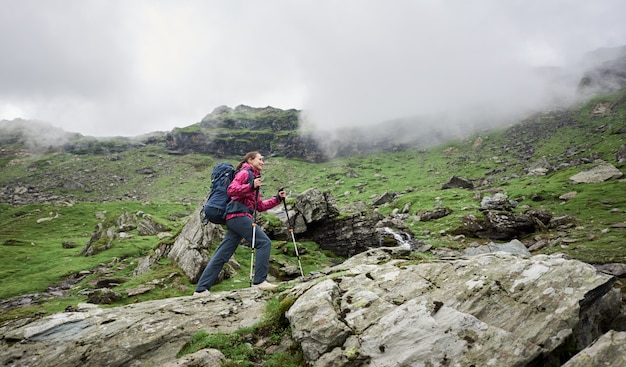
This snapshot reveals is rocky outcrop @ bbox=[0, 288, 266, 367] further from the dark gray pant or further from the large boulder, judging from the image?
the large boulder

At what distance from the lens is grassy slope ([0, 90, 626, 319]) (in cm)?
2412

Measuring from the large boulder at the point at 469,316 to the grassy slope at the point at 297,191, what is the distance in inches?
407

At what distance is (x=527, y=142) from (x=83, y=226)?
134204 millimetres

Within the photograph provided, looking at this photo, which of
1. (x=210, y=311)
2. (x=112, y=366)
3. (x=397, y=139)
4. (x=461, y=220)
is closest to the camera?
(x=112, y=366)

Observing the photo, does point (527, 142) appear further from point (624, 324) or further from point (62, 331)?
point (62, 331)

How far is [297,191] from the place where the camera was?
109 m

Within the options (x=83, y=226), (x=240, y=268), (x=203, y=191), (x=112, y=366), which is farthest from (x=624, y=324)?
(x=203, y=191)

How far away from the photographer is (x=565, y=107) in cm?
12556

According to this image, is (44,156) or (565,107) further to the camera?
(44,156)

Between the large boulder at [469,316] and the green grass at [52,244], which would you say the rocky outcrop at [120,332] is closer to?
the large boulder at [469,316]

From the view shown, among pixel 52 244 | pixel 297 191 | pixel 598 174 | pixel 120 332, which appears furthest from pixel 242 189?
pixel 297 191

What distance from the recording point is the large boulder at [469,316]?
20.3 ft

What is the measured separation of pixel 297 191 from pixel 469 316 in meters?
102

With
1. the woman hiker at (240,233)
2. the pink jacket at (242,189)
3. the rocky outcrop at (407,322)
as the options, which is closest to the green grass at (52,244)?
the woman hiker at (240,233)
